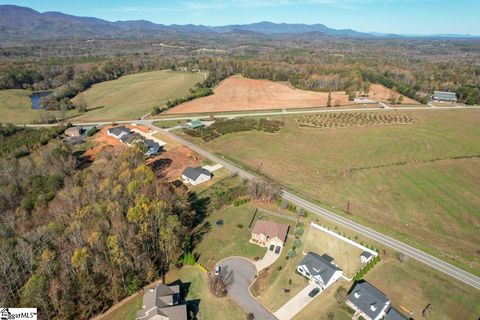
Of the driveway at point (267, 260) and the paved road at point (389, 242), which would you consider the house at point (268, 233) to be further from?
the paved road at point (389, 242)

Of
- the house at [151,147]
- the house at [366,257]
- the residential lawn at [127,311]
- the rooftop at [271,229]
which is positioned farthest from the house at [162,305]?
the house at [151,147]

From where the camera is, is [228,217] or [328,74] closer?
[228,217]

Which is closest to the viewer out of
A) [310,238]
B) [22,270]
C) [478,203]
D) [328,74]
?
[22,270]

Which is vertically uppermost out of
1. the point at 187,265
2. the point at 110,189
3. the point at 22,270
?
the point at 110,189

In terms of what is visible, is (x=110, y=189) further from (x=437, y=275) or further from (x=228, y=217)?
(x=437, y=275)

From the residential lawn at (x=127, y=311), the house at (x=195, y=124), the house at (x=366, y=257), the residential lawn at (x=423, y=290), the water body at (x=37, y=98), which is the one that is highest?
the house at (x=195, y=124)

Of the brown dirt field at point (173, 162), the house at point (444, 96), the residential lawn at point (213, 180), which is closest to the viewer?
the residential lawn at point (213, 180)

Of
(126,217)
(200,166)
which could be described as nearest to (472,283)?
(126,217)
